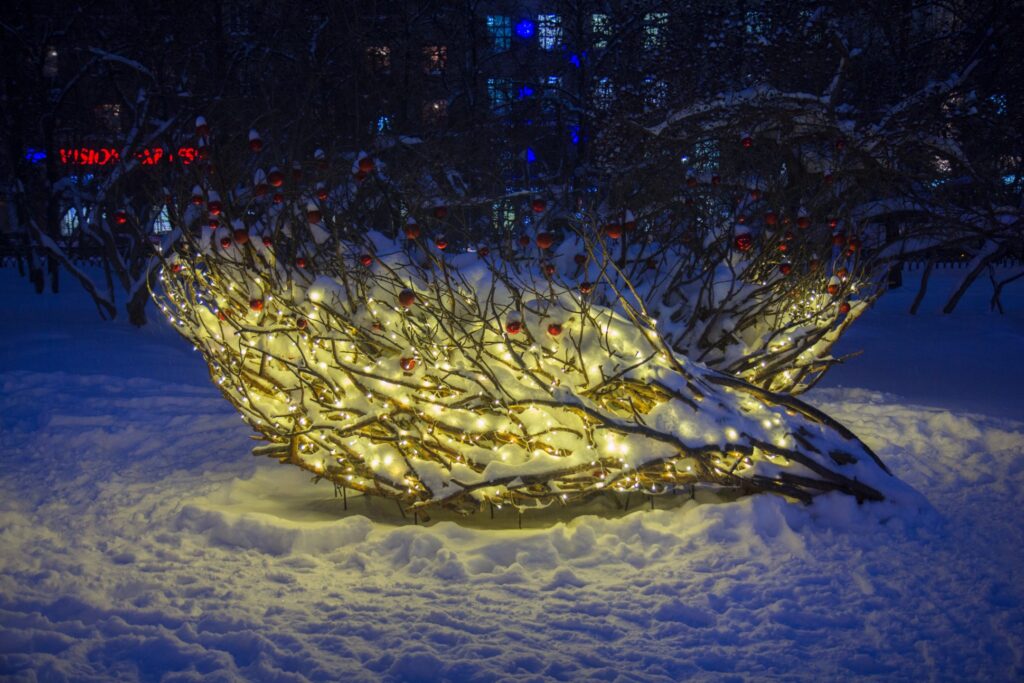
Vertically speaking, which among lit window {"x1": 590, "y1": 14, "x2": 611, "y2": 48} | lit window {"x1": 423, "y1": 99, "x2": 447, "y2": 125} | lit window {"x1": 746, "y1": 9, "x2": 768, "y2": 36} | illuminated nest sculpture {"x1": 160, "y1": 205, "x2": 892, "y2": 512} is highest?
lit window {"x1": 590, "y1": 14, "x2": 611, "y2": 48}

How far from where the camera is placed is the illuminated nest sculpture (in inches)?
177

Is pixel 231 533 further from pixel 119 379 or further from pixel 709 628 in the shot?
pixel 119 379

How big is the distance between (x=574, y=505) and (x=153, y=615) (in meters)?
2.33

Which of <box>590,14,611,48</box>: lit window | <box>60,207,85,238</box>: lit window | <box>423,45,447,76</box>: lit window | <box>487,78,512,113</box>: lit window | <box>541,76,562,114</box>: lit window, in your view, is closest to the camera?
<box>60,207,85,238</box>: lit window

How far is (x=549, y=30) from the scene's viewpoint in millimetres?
23422

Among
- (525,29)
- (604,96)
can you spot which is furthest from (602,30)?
(525,29)

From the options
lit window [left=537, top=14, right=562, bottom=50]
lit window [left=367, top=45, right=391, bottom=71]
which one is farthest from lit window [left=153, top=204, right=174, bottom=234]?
lit window [left=537, top=14, right=562, bottom=50]

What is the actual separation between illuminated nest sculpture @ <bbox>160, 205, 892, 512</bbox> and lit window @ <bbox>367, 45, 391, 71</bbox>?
12379 millimetres

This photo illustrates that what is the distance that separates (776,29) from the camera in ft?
38.9

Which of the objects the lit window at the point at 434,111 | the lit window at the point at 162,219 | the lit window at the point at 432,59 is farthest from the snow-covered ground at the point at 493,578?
the lit window at the point at 434,111

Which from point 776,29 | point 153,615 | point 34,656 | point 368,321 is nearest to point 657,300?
point 368,321

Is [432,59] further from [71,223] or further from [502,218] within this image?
[71,223]

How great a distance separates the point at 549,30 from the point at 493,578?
2147cm

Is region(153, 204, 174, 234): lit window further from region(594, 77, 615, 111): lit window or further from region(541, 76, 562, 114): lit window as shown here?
region(541, 76, 562, 114): lit window
